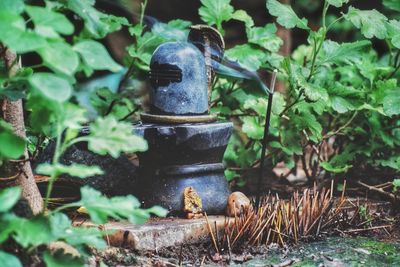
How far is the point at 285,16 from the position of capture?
10.1ft

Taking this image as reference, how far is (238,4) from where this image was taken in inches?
250

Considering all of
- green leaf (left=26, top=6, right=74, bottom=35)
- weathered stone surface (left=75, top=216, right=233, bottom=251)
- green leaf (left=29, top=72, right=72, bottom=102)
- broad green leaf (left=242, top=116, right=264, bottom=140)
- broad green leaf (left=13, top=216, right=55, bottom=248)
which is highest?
green leaf (left=26, top=6, right=74, bottom=35)

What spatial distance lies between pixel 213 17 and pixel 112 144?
188 cm

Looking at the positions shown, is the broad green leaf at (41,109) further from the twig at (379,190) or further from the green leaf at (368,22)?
the twig at (379,190)

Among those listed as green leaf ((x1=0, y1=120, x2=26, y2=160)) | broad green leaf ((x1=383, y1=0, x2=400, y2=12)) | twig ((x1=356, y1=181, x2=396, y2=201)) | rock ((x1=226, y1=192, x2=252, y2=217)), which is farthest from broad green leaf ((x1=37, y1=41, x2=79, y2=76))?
broad green leaf ((x1=383, y1=0, x2=400, y2=12))

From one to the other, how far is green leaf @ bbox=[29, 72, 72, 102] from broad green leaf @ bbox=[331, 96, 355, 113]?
1847 mm

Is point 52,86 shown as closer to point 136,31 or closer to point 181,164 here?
point 181,164

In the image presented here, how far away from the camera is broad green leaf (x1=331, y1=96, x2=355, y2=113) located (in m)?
3.18

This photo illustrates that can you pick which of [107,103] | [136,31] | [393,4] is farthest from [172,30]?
[393,4]

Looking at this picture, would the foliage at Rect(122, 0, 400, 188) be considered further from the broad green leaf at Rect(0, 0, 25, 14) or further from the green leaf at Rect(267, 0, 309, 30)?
the broad green leaf at Rect(0, 0, 25, 14)

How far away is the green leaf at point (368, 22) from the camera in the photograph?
9.78ft

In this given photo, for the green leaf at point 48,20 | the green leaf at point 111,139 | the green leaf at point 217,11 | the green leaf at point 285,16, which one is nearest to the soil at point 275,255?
the green leaf at point 111,139

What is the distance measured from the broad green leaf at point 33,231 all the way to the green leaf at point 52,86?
1.19ft

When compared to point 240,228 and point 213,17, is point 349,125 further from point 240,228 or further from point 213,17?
point 240,228
